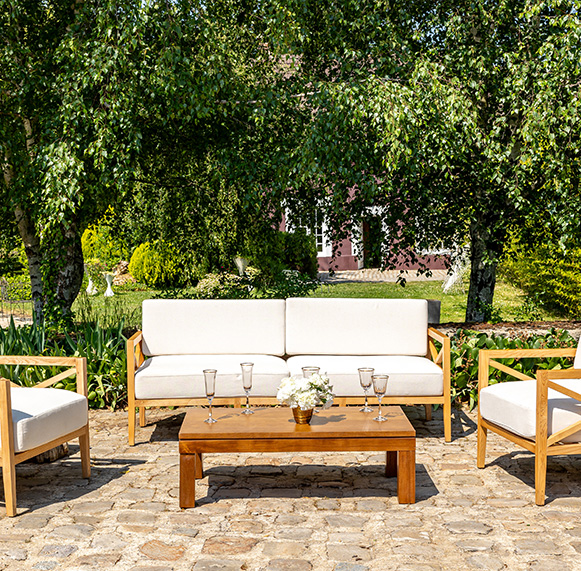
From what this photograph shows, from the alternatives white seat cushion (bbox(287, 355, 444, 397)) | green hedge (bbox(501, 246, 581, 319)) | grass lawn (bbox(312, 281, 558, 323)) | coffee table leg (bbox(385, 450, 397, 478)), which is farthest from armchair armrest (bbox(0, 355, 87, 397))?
grass lawn (bbox(312, 281, 558, 323))

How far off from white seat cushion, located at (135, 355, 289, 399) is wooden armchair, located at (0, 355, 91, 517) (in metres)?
0.64

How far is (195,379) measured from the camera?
5.05 metres

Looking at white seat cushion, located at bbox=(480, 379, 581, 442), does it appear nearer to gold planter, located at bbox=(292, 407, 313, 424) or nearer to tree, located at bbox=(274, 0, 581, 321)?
gold planter, located at bbox=(292, 407, 313, 424)

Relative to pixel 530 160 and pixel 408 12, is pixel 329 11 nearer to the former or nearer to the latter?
pixel 408 12

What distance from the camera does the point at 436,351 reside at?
5621 mm

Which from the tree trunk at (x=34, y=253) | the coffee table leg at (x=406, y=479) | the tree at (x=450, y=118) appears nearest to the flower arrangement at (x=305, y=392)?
the coffee table leg at (x=406, y=479)

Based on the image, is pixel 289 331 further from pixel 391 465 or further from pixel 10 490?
pixel 10 490

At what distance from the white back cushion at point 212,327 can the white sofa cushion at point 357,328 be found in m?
0.15

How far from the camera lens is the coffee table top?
12.5 ft

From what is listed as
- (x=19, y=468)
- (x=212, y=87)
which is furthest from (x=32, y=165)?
(x=19, y=468)

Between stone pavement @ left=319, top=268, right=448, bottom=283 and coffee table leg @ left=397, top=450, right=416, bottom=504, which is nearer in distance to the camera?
coffee table leg @ left=397, top=450, right=416, bottom=504

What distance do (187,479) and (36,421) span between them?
866 mm

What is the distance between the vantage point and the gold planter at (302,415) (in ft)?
12.9

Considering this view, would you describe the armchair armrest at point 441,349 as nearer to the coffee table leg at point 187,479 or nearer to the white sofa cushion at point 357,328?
the white sofa cushion at point 357,328
